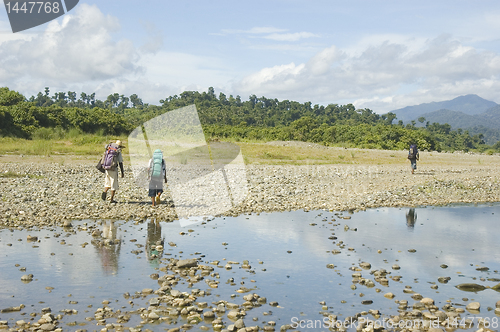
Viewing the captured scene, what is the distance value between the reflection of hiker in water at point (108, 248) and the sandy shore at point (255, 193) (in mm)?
1774

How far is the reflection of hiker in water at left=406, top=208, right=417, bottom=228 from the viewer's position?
14391 millimetres

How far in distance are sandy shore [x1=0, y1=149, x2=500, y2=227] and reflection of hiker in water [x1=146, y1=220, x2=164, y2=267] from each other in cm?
106

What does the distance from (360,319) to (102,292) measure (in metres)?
4.33

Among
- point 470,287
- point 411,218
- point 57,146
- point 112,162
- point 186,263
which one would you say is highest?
point 57,146

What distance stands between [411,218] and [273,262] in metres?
7.00

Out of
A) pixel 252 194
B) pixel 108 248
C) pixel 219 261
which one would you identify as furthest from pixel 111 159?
pixel 219 261

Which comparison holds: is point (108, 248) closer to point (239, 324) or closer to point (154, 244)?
point (154, 244)

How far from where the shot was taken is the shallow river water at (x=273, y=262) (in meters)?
7.70

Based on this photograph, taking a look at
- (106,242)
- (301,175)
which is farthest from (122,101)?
(106,242)

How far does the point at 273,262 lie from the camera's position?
1023 centimetres

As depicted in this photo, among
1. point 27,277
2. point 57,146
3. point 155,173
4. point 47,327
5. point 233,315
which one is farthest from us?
point 57,146

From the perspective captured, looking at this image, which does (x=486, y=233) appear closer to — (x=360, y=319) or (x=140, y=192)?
(x=360, y=319)

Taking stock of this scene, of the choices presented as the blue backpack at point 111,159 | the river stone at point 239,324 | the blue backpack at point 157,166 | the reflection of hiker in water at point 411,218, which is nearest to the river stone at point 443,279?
the river stone at point 239,324

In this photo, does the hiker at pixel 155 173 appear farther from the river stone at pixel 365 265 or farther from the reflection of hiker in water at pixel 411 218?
the reflection of hiker in water at pixel 411 218
